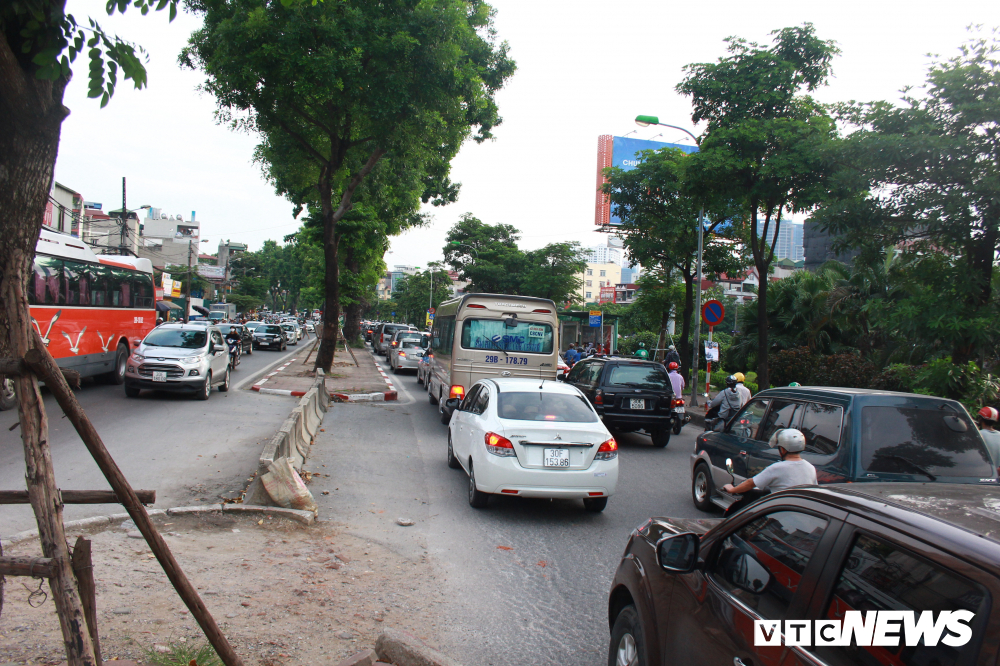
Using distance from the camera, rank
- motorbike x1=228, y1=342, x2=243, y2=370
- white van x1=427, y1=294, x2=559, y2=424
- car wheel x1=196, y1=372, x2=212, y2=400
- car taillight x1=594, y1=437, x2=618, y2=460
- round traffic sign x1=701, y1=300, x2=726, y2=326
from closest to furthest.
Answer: car taillight x1=594, y1=437, x2=618, y2=460
white van x1=427, y1=294, x2=559, y2=424
car wheel x1=196, y1=372, x2=212, y2=400
round traffic sign x1=701, y1=300, x2=726, y2=326
motorbike x1=228, y1=342, x2=243, y2=370

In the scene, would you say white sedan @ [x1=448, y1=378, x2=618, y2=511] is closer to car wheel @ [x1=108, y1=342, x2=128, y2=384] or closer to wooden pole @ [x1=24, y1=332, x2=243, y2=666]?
wooden pole @ [x1=24, y1=332, x2=243, y2=666]

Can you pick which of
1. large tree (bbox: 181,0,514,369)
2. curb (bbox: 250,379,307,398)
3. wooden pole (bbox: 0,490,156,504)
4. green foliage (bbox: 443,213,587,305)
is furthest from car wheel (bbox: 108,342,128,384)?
green foliage (bbox: 443,213,587,305)

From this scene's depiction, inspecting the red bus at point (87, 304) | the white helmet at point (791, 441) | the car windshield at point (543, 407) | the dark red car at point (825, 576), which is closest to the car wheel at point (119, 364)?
the red bus at point (87, 304)

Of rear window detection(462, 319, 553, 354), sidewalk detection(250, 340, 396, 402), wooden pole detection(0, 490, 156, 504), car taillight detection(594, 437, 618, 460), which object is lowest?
sidewalk detection(250, 340, 396, 402)

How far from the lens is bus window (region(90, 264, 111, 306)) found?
1664 cm

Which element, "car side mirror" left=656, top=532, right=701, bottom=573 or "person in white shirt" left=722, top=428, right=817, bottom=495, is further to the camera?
"person in white shirt" left=722, top=428, right=817, bottom=495

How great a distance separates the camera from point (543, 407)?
8.04 meters

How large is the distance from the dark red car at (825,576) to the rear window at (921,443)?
324 cm

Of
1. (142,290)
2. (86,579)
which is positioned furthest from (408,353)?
(86,579)

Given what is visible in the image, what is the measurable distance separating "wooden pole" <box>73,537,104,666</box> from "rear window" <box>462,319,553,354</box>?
1120 cm

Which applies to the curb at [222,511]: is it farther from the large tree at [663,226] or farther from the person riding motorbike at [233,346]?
the person riding motorbike at [233,346]

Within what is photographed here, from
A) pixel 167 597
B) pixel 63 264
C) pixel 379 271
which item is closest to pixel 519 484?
pixel 167 597

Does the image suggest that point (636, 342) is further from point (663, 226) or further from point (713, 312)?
point (713, 312)

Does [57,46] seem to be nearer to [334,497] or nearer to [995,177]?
[334,497]
